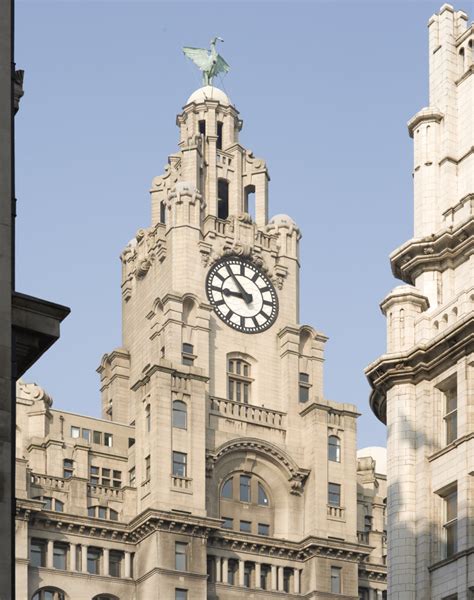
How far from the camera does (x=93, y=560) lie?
110250 millimetres

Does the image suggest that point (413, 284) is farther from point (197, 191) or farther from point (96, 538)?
point (197, 191)

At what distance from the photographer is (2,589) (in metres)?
28.6

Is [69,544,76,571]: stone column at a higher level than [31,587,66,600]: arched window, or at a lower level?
higher

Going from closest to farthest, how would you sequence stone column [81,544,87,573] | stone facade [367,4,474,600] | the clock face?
stone facade [367,4,474,600] → stone column [81,544,87,573] → the clock face

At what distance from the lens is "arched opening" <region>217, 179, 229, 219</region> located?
129625 mm

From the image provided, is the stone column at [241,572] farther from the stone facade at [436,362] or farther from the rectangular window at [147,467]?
the stone facade at [436,362]

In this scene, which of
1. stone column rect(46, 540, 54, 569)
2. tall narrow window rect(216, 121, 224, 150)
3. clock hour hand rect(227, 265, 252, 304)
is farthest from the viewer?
tall narrow window rect(216, 121, 224, 150)

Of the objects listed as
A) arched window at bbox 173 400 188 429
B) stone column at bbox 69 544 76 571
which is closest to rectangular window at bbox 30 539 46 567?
stone column at bbox 69 544 76 571

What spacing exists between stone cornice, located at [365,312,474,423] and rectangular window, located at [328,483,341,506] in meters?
63.7

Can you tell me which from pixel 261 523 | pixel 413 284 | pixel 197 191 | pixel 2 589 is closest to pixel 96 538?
pixel 261 523

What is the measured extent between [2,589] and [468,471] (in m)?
22.5

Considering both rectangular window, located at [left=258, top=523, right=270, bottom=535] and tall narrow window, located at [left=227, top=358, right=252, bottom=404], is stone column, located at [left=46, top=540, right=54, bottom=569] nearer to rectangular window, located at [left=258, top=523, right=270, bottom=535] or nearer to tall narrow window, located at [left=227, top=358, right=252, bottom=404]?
rectangular window, located at [left=258, top=523, right=270, bottom=535]

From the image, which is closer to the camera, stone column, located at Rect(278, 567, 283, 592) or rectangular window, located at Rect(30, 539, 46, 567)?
rectangular window, located at Rect(30, 539, 46, 567)

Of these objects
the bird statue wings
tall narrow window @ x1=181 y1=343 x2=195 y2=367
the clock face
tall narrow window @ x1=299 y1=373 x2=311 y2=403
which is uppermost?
the bird statue wings
